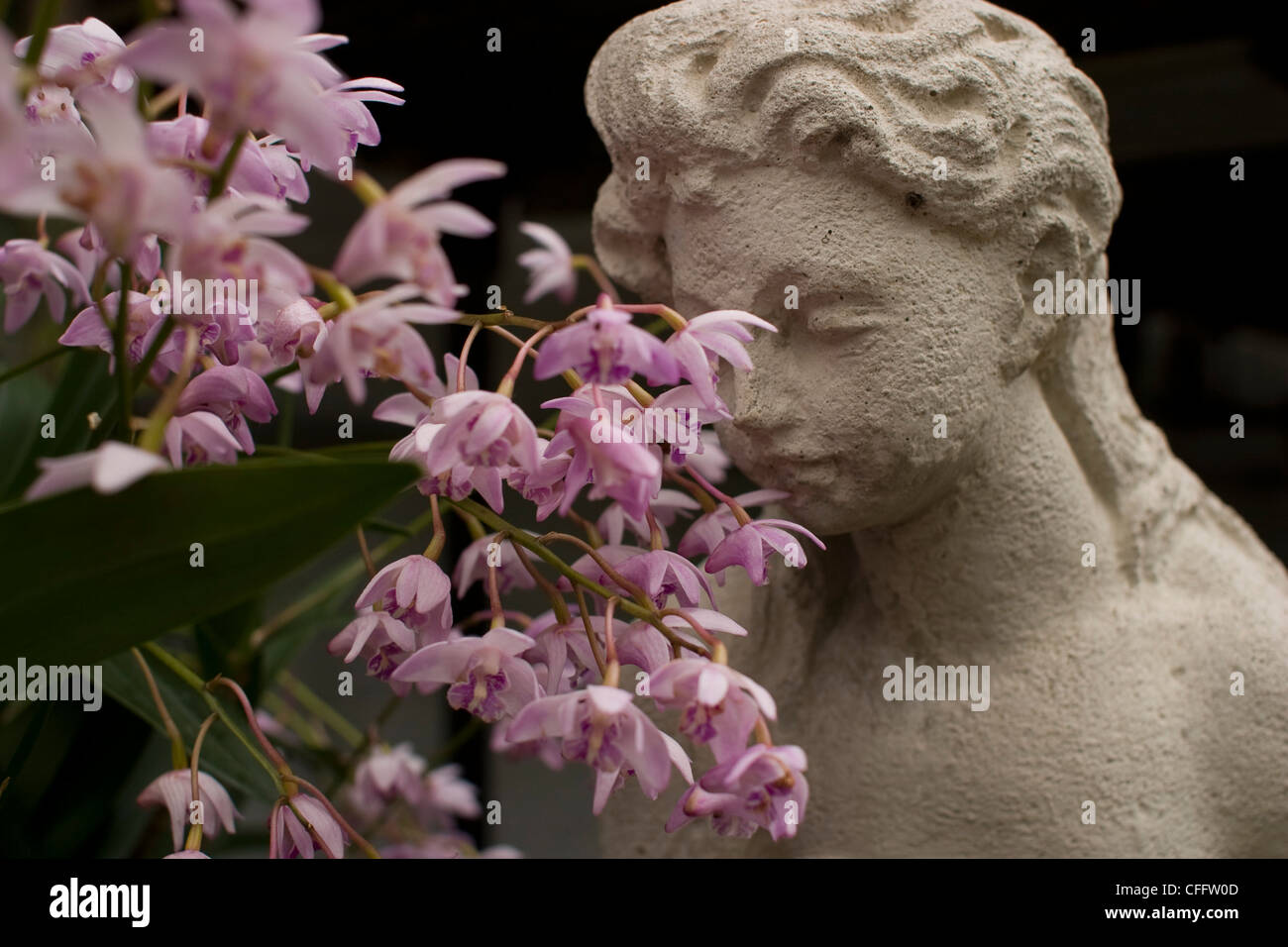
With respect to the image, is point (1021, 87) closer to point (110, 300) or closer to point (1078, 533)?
point (1078, 533)

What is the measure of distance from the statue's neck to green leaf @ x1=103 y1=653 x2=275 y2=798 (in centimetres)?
41

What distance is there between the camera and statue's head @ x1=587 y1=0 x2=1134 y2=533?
62cm

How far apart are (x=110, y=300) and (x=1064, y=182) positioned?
527 millimetres

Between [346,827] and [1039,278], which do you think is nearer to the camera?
[346,827]

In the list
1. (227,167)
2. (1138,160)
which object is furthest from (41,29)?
(1138,160)

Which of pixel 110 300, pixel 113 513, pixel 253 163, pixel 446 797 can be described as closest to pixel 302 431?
pixel 446 797

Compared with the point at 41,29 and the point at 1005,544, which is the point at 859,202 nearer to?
the point at 1005,544

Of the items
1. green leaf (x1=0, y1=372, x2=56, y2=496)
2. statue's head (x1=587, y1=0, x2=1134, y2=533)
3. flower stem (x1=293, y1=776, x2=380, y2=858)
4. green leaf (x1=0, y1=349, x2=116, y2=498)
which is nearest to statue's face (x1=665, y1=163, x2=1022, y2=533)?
statue's head (x1=587, y1=0, x2=1134, y2=533)

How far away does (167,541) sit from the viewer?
0.42m

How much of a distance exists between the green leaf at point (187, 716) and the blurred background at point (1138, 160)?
227 millimetres

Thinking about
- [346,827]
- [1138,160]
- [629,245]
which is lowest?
[346,827]

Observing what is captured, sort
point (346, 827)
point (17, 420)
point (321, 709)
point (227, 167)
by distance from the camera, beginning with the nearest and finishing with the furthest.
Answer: point (227, 167) → point (346, 827) → point (17, 420) → point (321, 709)

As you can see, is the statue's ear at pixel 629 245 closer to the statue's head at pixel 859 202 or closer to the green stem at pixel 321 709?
the statue's head at pixel 859 202

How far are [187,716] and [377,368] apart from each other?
41 centimetres
